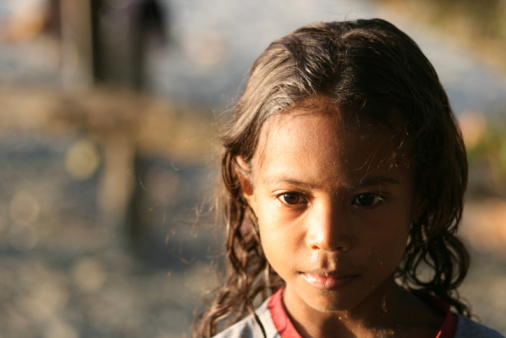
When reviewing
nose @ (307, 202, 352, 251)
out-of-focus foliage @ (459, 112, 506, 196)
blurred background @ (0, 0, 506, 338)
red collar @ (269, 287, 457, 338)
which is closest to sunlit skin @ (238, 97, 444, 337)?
nose @ (307, 202, 352, 251)

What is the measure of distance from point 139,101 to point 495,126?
3.02 m

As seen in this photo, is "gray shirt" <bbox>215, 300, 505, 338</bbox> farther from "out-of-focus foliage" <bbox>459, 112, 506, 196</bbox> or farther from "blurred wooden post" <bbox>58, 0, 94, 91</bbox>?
"out-of-focus foliage" <bbox>459, 112, 506, 196</bbox>

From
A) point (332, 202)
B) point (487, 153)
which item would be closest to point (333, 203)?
point (332, 202)

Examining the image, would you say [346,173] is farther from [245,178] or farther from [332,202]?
[245,178]

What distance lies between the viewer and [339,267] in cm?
127

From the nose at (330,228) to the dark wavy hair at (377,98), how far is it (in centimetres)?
21

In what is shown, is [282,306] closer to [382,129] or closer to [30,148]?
[382,129]

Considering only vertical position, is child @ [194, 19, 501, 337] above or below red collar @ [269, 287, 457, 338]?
above

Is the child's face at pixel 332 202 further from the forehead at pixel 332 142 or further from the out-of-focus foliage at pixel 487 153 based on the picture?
the out-of-focus foliage at pixel 487 153

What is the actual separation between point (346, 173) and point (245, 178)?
34cm

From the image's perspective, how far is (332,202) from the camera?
4.11 feet

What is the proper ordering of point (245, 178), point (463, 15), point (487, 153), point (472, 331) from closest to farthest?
1. point (472, 331)
2. point (245, 178)
3. point (463, 15)
4. point (487, 153)

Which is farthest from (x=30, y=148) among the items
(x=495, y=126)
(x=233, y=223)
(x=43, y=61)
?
(x=233, y=223)

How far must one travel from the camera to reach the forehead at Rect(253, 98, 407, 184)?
4.10 feet
